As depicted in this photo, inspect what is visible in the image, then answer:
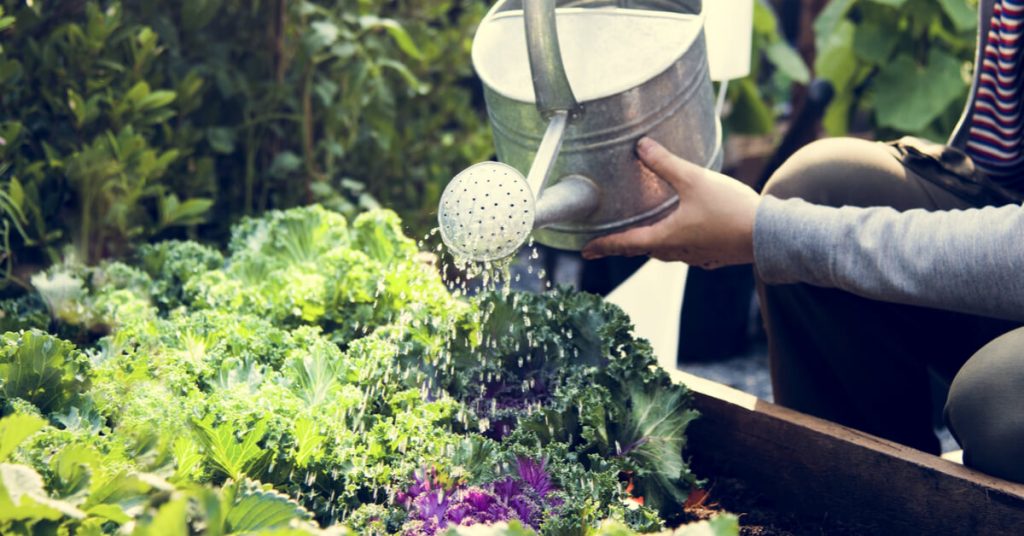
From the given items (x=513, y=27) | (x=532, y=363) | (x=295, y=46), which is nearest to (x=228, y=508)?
(x=532, y=363)

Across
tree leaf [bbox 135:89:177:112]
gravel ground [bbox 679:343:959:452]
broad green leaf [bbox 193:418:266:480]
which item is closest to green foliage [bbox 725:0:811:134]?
gravel ground [bbox 679:343:959:452]

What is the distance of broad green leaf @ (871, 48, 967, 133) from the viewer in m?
2.95

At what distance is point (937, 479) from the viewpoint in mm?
1324

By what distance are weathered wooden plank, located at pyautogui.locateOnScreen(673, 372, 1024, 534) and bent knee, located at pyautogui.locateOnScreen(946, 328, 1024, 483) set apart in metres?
0.02

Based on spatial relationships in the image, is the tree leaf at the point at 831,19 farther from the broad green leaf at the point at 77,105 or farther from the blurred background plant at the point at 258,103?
the broad green leaf at the point at 77,105

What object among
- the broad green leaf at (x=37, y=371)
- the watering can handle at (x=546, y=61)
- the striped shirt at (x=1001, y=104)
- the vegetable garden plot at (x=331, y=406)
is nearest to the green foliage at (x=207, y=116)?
the vegetable garden plot at (x=331, y=406)

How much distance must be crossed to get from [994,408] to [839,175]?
0.49 m

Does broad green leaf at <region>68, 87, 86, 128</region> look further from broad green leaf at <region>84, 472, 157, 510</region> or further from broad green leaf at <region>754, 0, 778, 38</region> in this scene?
broad green leaf at <region>754, 0, 778, 38</region>

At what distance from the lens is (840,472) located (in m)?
1.43

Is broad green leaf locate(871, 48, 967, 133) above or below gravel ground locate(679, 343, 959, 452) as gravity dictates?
above

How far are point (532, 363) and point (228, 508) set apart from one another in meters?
0.63

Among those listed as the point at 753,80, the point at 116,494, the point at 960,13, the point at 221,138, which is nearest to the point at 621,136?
the point at 116,494

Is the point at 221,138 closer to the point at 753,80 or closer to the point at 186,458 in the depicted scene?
the point at 186,458

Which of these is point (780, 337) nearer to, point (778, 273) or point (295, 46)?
point (778, 273)
